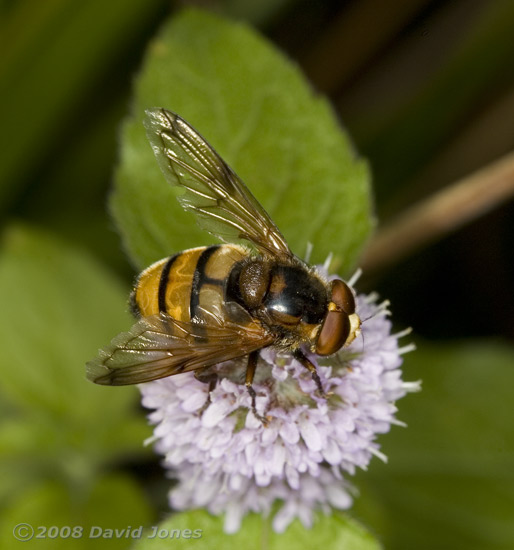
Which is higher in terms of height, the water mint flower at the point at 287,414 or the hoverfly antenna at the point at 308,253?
the hoverfly antenna at the point at 308,253

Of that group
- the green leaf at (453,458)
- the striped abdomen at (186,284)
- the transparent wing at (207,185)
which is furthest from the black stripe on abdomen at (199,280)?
the green leaf at (453,458)

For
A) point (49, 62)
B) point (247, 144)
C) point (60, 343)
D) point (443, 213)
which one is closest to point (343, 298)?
point (247, 144)

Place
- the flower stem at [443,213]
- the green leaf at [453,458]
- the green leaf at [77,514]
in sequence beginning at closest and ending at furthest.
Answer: the green leaf at [77,514] → the flower stem at [443,213] → the green leaf at [453,458]

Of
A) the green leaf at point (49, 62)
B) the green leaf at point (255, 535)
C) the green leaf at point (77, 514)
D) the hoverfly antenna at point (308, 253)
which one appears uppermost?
the green leaf at point (49, 62)

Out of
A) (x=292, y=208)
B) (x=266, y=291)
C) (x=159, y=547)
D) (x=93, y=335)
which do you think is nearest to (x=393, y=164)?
(x=292, y=208)

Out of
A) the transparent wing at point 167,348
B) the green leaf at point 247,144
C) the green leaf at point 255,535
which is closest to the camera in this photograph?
the transparent wing at point 167,348

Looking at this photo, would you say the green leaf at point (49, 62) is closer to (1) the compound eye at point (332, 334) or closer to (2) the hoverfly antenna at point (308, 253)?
(2) the hoverfly antenna at point (308, 253)

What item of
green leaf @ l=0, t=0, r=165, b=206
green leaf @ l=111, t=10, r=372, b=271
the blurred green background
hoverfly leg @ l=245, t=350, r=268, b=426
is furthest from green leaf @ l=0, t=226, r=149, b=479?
hoverfly leg @ l=245, t=350, r=268, b=426

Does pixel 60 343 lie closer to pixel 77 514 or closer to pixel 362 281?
pixel 77 514
